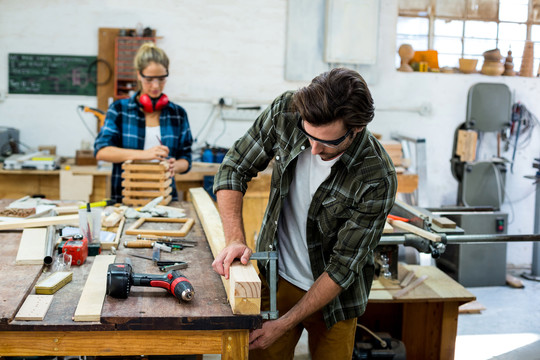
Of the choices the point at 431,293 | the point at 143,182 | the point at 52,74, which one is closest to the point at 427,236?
the point at 431,293

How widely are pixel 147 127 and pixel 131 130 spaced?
0.08 m

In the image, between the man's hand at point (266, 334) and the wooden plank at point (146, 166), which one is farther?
the wooden plank at point (146, 166)

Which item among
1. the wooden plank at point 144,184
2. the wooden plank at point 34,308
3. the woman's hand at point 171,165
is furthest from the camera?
the woman's hand at point 171,165

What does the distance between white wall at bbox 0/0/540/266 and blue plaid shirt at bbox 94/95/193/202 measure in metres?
2.21

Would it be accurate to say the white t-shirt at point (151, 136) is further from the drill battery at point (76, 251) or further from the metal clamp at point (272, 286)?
the metal clamp at point (272, 286)

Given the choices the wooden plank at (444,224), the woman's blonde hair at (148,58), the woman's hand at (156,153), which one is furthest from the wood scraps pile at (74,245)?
the wooden plank at (444,224)

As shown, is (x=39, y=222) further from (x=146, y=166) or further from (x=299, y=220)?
(x=299, y=220)

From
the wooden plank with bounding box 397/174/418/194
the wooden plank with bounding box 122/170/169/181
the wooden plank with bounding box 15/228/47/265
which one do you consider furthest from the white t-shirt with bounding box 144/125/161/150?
the wooden plank with bounding box 397/174/418/194

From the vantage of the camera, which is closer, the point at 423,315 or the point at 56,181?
the point at 423,315

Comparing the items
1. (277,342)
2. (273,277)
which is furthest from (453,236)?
(273,277)

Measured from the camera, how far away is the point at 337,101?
58.4 inches

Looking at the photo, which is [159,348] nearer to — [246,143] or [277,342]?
[277,342]

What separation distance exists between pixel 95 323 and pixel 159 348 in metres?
0.18

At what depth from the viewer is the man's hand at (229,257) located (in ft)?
5.35
